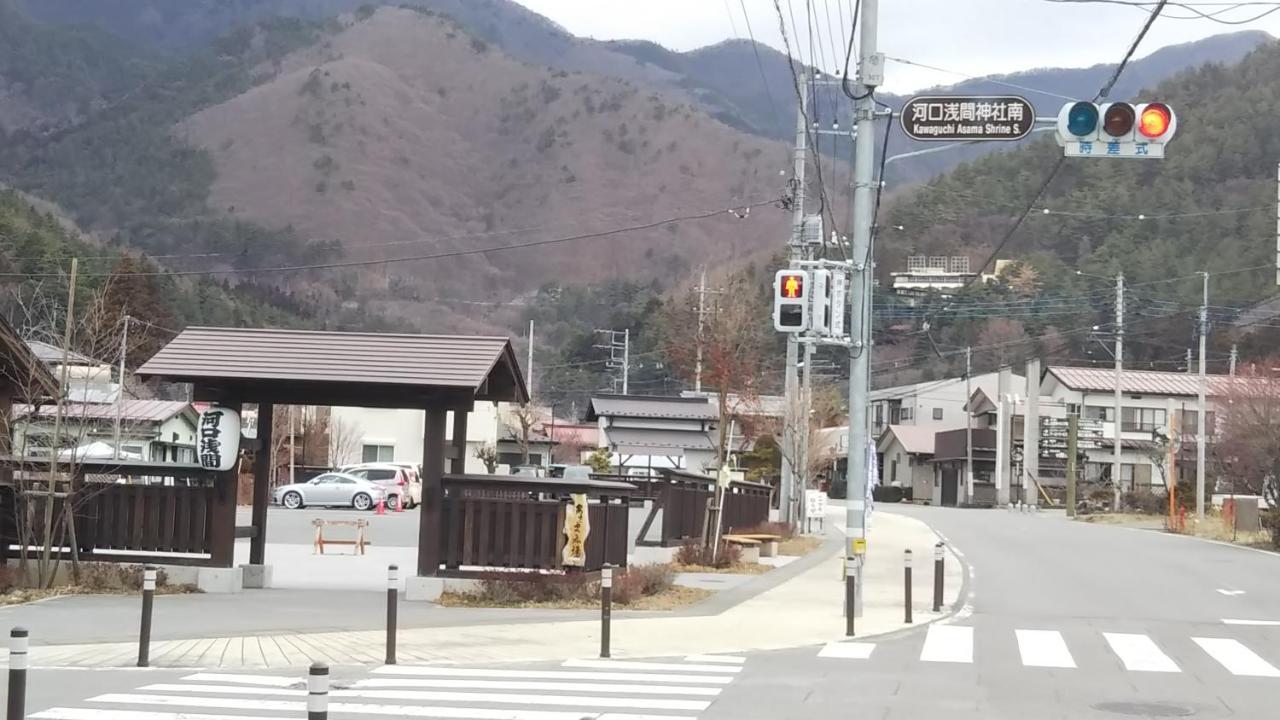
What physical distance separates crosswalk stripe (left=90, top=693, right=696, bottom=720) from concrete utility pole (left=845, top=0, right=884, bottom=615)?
8.11 metres

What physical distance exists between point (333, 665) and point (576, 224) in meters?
137

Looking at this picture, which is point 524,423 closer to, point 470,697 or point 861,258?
point 861,258

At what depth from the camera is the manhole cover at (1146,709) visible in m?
11.1

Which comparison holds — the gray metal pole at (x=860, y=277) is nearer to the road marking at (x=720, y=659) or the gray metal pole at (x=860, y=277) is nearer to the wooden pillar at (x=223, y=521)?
the road marking at (x=720, y=659)

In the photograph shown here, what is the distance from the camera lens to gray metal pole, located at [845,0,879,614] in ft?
60.3

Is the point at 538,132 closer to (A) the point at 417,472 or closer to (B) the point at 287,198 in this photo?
(B) the point at 287,198

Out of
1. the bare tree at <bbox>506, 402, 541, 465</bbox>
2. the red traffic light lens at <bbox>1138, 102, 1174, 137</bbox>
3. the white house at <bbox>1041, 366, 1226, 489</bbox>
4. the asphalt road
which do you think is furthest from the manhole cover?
the white house at <bbox>1041, 366, 1226, 489</bbox>

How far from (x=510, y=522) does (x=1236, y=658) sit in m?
9.02

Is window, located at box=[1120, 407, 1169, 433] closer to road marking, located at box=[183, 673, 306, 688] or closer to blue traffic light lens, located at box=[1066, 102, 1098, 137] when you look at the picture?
blue traffic light lens, located at box=[1066, 102, 1098, 137]

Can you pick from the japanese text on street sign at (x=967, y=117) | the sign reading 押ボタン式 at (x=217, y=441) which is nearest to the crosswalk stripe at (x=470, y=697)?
the sign reading 押ボタン式 at (x=217, y=441)

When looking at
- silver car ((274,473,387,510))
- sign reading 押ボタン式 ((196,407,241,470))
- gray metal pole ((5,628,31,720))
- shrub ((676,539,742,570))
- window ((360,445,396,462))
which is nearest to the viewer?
gray metal pole ((5,628,31,720))

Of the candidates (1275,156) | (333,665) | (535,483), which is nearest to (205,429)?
(535,483)

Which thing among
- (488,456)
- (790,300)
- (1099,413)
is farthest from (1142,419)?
→ (790,300)

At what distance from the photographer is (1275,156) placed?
79.5m
